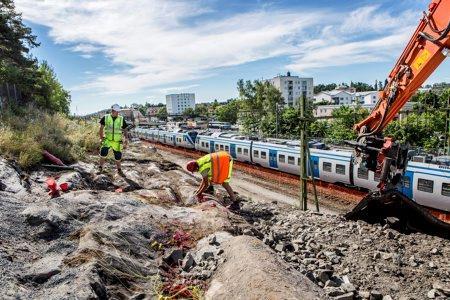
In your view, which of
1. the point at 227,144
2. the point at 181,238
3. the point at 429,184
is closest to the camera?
the point at 181,238

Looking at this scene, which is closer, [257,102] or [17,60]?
[17,60]

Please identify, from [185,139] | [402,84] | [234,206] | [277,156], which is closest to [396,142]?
[402,84]

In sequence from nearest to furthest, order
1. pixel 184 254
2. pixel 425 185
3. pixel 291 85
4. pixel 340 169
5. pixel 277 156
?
1. pixel 184 254
2. pixel 425 185
3. pixel 340 169
4. pixel 277 156
5. pixel 291 85

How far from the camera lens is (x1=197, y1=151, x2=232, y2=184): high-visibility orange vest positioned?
828cm

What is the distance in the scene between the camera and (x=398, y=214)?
7.77m

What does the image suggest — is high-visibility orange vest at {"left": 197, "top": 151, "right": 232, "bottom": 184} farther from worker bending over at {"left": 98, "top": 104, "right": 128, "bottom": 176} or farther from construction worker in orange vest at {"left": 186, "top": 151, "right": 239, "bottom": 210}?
worker bending over at {"left": 98, "top": 104, "right": 128, "bottom": 176}

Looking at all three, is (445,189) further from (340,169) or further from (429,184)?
(340,169)

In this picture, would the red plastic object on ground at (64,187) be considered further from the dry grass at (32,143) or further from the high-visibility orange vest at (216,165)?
the high-visibility orange vest at (216,165)

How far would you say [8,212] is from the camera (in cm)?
515

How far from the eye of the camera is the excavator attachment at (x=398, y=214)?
7.34 m

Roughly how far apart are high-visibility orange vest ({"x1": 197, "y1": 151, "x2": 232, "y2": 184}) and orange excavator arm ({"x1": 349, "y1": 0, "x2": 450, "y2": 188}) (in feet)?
10.4

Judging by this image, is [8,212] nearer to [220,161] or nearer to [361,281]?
[220,161]

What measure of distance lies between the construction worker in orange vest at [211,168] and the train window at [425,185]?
784 centimetres

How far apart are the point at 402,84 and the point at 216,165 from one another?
4.49m
